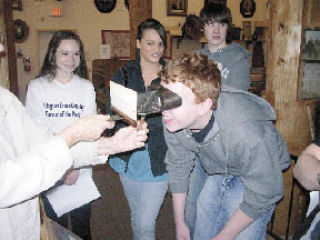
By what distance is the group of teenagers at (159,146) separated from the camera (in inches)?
51.3

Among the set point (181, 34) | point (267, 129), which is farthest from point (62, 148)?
point (181, 34)

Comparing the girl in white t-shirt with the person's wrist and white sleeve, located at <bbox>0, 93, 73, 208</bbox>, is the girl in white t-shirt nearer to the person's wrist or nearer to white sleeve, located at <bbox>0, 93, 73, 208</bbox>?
the person's wrist

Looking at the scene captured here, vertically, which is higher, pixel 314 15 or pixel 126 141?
pixel 314 15

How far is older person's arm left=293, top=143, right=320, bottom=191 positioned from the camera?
1.39m

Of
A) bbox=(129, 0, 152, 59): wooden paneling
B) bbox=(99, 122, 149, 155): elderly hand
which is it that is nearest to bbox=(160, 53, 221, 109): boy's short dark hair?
bbox=(99, 122, 149, 155): elderly hand

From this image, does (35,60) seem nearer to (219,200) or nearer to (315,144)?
(219,200)

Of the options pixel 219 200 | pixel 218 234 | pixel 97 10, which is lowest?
pixel 218 234

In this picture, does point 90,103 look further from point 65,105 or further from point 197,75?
point 197,75

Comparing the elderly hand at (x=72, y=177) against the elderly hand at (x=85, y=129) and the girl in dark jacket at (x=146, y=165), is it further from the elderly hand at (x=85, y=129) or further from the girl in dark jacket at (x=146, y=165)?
the elderly hand at (x=85, y=129)

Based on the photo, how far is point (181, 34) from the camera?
711 centimetres

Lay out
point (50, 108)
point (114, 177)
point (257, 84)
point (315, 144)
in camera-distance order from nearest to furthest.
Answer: point (315, 144) → point (50, 108) → point (257, 84) → point (114, 177)

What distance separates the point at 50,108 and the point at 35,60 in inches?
171

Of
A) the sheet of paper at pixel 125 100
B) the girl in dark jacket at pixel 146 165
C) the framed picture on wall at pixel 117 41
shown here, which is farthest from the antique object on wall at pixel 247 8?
the sheet of paper at pixel 125 100

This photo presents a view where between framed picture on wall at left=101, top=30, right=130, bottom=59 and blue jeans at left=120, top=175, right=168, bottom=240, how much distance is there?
16.1 feet
